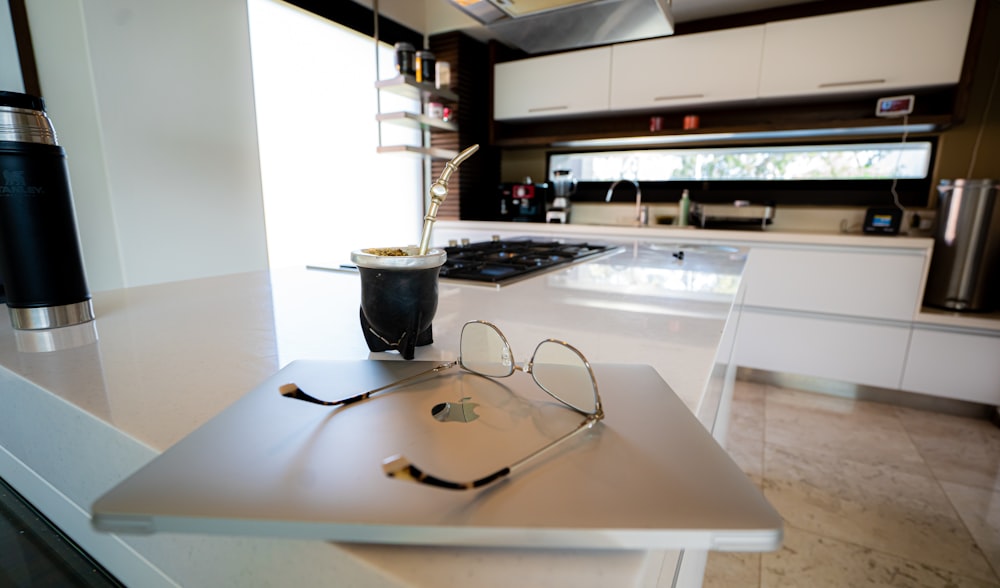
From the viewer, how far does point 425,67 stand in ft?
9.16

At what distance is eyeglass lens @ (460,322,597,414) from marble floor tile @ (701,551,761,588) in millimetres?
1301

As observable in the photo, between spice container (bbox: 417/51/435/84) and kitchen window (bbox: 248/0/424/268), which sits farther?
spice container (bbox: 417/51/435/84)

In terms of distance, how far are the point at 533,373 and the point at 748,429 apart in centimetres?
233

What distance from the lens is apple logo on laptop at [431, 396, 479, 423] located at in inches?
14.2

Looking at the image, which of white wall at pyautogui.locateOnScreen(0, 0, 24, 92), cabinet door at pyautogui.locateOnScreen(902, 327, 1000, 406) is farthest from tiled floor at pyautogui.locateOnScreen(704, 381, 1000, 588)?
white wall at pyautogui.locateOnScreen(0, 0, 24, 92)

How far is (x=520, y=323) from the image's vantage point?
2.29 ft

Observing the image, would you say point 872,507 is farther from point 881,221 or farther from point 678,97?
point 678,97

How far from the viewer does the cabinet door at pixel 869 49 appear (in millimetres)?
2314

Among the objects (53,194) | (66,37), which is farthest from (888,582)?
(66,37)

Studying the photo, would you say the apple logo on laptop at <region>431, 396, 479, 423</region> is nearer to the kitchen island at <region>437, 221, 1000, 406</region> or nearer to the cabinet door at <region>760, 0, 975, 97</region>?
the kitchen island at <region>437, 221, 1000, 406</region>

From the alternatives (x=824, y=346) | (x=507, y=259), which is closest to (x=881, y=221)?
(x=824, y=346)

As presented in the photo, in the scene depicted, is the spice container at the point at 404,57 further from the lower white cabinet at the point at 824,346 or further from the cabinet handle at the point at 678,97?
the lower white cabinet at the point at 824,346

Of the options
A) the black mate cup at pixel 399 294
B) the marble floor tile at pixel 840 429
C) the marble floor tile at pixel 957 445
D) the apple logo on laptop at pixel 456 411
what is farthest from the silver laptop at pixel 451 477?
the marble floor tile at pixel 957 445

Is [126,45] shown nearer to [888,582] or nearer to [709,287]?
[709,287]
